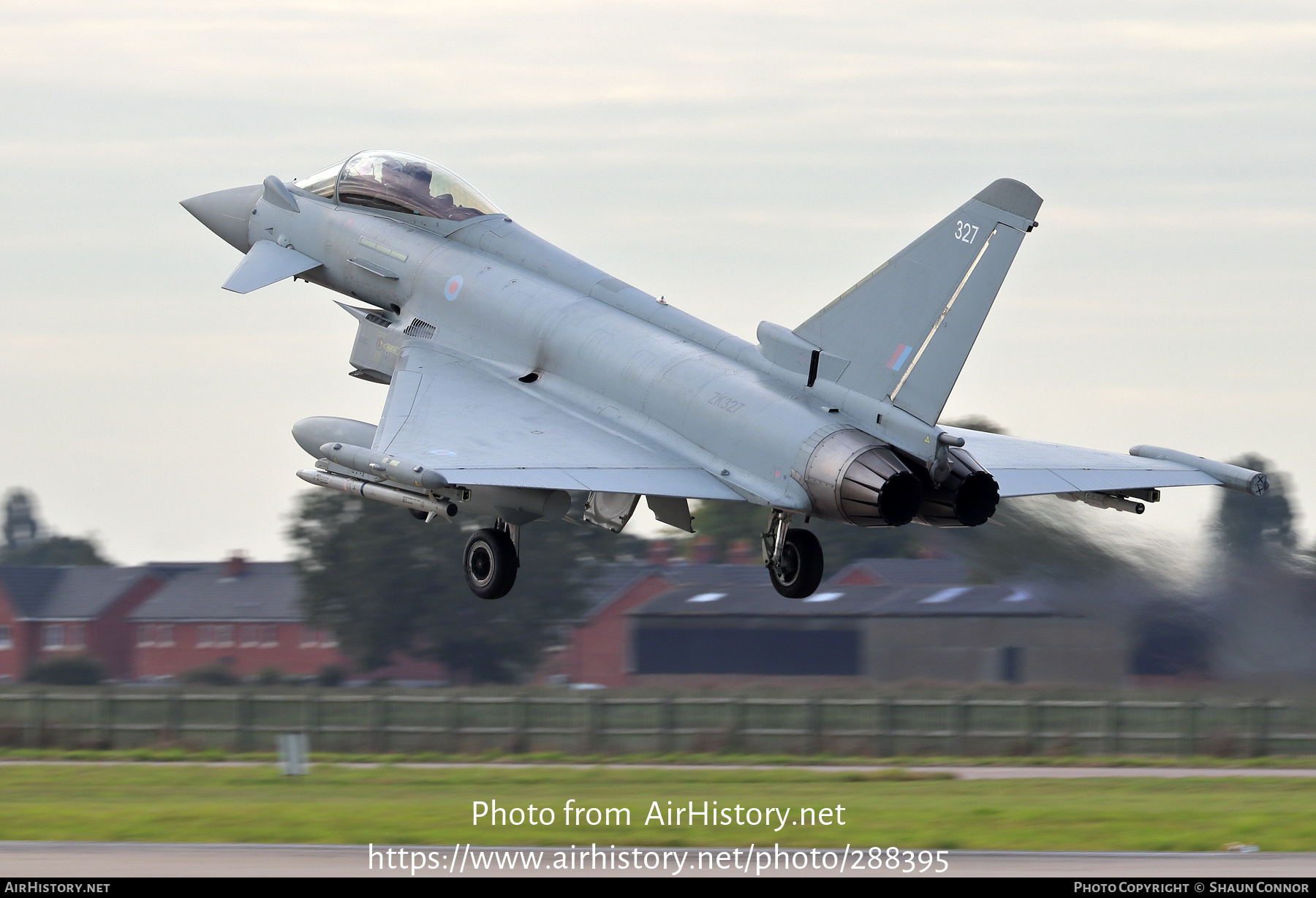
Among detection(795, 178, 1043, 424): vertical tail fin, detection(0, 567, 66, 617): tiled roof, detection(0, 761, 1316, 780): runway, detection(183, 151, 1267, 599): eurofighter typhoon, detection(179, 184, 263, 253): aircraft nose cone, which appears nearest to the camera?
detection(795, 178, 1043, 424): vertical tail fin

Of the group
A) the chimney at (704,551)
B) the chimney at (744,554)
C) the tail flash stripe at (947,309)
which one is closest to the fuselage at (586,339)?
the tail flash stripe at (947,309)

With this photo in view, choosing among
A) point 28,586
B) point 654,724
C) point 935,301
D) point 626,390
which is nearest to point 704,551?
point 28,586

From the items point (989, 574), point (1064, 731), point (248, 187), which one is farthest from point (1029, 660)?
point (248, 187)

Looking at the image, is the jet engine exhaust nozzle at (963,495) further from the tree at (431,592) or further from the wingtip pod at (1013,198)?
the tree at (431,592)

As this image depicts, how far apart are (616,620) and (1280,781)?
126 ft

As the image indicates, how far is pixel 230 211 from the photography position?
84.7 feet

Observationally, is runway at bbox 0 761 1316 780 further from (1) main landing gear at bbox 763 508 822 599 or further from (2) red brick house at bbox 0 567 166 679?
(2) red brick house at bbox 0 567 166 679

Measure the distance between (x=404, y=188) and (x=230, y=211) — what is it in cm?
313

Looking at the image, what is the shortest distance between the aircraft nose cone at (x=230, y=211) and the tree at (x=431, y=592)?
40.2 meters

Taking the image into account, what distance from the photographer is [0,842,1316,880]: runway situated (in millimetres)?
18750

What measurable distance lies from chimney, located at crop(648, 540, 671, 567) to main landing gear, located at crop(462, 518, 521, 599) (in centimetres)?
4759

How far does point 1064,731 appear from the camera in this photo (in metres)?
39.0

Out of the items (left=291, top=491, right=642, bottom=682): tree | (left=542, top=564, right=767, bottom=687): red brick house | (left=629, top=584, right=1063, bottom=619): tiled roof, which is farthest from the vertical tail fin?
(left=291, top=491, right=642, bottom=682): tree

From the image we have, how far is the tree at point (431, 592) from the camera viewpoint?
67.8 meters
